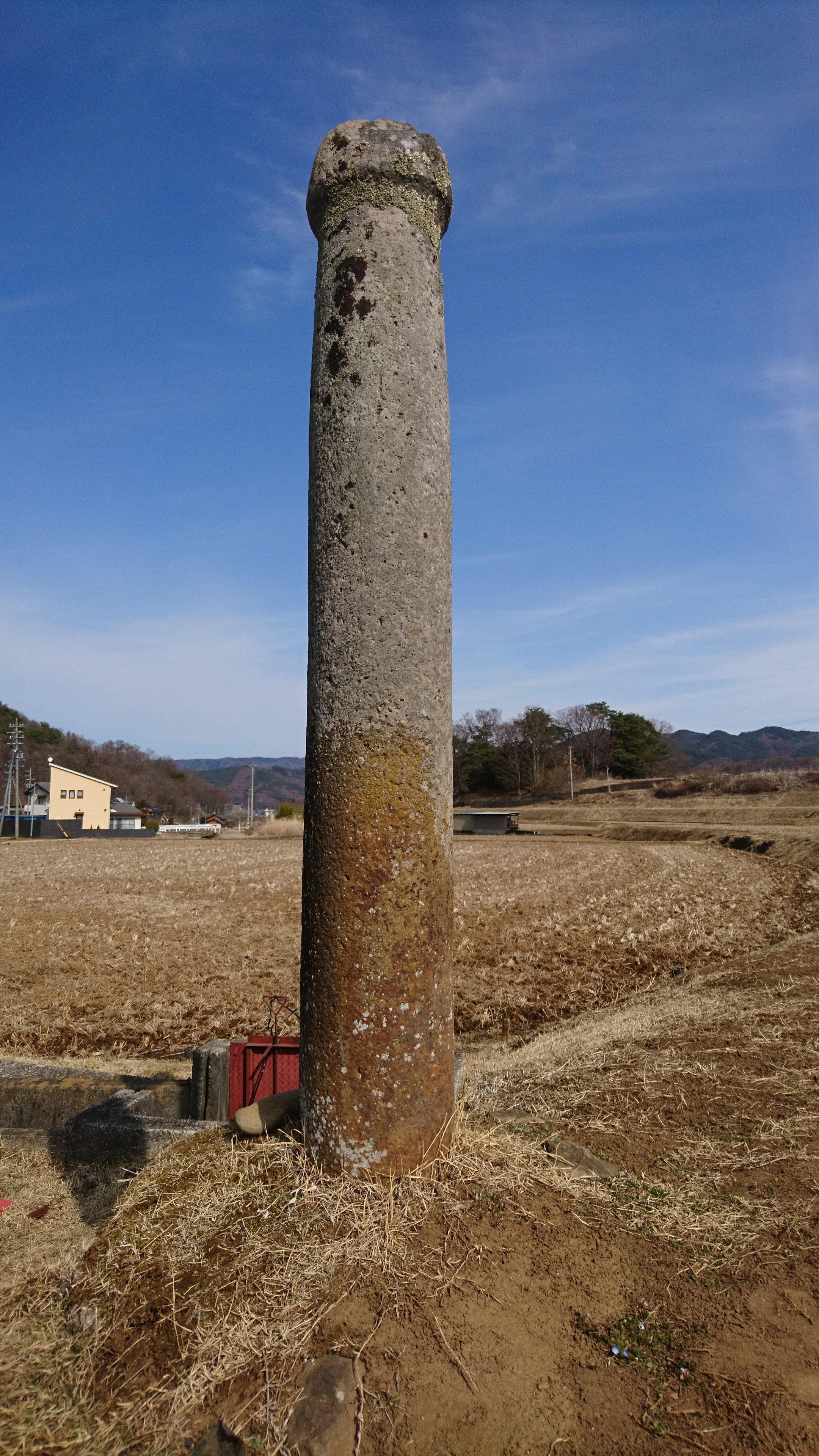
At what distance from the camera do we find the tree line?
79.4 metres

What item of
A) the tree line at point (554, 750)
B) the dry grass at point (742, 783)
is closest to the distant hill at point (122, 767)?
the tree line at point (554, 750)

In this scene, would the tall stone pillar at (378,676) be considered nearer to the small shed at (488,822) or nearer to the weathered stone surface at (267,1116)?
the weathered stone surface at (267,1116)

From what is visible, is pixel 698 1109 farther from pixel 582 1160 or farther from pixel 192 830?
pixel 192 830

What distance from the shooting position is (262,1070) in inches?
240

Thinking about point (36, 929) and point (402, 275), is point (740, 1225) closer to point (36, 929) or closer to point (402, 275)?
point (402, 275)

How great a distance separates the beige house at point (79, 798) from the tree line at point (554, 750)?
35261mm

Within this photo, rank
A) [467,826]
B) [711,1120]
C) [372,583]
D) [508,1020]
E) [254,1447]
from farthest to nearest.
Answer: [467,826] < [508,1020] < [711,1120] < [372,583] < [254,1447]

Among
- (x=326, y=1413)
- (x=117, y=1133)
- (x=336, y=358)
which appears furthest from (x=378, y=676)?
(x=117, y=1133)

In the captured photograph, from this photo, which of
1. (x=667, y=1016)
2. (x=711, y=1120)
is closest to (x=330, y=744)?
(x=711, y=1120)

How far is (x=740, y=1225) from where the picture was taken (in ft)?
10.9

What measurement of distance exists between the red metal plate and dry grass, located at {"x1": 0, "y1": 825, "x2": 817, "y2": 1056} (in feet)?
10.3

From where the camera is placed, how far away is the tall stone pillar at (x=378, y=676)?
3.48m

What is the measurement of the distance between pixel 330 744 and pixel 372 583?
772 mm

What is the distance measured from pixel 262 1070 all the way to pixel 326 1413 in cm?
382
